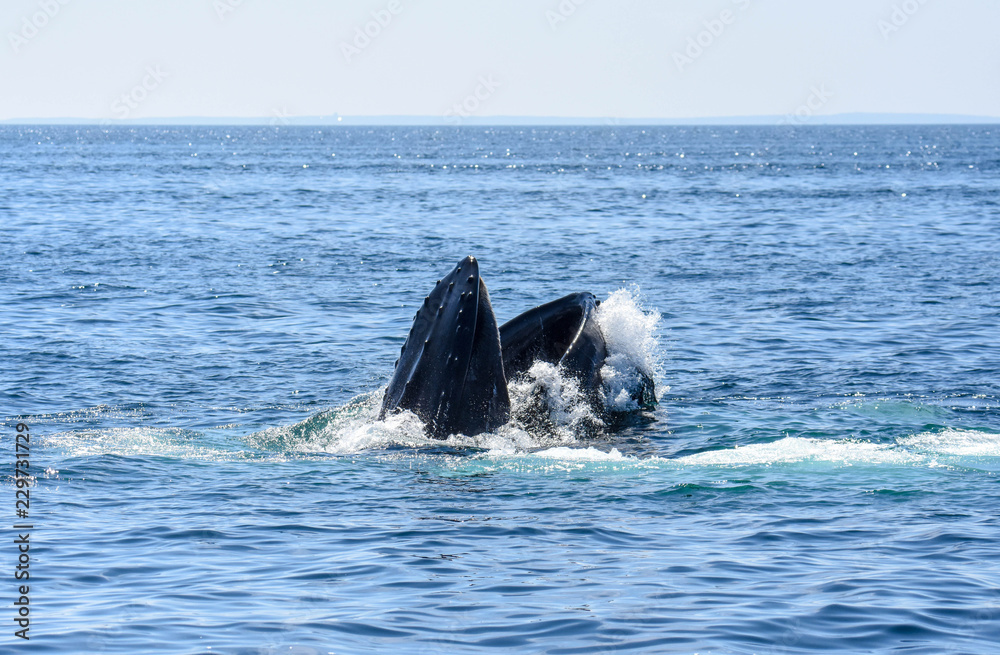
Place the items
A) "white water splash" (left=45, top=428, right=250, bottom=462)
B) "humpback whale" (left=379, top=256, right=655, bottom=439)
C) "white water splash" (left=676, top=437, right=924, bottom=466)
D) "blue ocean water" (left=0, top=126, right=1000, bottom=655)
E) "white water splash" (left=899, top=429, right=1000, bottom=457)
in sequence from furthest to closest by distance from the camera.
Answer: "white water splash" (left=45, top=428, right=250, bottom=462)
"white water splash" (left=899, top=429, right=1000, bottom=457)
"white water splash" (left=676, top=437, right=924, bottom=466)
"humpback whale" (left=379, top=256, right=655, bottom=439)
"blue ocean water" (left=0, top=126, right=1000, bottom=655)

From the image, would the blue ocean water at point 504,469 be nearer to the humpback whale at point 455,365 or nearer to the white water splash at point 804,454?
the white water splash at point 804,454

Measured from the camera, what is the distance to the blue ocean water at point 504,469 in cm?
742

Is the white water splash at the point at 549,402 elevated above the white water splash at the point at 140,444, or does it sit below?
above

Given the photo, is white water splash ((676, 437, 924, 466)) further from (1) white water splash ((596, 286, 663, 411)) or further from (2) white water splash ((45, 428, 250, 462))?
(2) white water splash ((45, 428, 250, 462))

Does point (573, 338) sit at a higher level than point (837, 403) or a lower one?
higher

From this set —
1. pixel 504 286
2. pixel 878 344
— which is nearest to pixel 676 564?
pixel 878 344

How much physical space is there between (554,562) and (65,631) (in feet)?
11.6

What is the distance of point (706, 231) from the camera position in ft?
136

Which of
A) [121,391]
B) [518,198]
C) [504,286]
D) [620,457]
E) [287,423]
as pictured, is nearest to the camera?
[620,457]

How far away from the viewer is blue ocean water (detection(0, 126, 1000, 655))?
7418 millimetres

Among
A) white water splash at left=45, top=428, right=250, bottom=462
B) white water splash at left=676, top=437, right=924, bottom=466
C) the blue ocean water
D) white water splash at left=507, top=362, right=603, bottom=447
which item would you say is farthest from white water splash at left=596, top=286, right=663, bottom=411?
white water splash at left=45, top=428, right=250, bottom=462

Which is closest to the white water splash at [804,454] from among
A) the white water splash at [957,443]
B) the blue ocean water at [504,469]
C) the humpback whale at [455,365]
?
the blue ocean water at [504,469]

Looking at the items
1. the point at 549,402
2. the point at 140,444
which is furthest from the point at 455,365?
the point at 140,444

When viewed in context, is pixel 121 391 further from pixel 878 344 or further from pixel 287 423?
pixel 878 344
